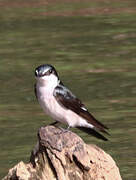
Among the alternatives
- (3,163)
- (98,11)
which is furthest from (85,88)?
(98,11)

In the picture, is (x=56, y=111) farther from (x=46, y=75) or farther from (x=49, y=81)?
(x=46, y=75)

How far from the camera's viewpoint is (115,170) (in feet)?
31.5

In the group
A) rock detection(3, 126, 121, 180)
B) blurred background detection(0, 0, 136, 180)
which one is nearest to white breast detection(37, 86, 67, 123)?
rock detection(3, 126, 121, 180)

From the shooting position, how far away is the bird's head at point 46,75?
33.2 ft

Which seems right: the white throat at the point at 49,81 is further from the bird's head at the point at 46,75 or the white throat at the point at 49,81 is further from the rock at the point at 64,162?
the rock at the point at 64,162

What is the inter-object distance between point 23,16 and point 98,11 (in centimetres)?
173

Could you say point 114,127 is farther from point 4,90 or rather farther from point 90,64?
point 90,64

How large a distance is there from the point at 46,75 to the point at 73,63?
11.1m

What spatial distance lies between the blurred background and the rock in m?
4.13

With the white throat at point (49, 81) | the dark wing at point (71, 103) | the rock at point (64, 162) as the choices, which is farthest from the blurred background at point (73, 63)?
the rock at point (64, 162)

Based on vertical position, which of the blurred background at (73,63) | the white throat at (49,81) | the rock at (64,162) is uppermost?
the white throat at (49,81)

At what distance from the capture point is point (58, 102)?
10414mm

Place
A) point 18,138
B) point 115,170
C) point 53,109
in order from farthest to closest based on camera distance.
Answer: point 18,138, point 53,109, point 115,170

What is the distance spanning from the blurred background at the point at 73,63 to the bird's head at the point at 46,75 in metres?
3.54
